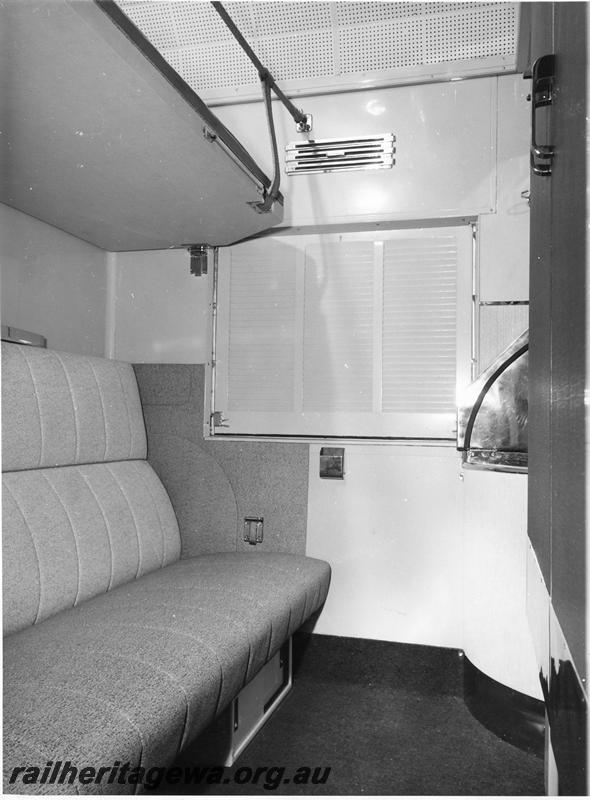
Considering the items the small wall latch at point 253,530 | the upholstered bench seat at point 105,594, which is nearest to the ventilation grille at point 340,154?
the upholstered bench seat at point 105,594

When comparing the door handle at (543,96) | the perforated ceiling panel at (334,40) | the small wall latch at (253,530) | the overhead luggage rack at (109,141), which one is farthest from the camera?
the small wall latch at (253,530)

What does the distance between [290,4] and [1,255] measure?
1461 mm

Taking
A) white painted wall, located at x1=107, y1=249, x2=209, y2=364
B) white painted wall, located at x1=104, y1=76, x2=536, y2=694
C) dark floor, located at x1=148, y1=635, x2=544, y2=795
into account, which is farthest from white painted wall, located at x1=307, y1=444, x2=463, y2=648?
white painted wall, located at x1=107, y1=249, x2=209, y2=364

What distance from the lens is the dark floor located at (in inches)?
72.9

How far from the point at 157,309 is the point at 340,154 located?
1.12 m

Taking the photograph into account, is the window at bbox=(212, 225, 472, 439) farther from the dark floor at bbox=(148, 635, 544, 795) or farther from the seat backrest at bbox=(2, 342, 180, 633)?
the dark floor at bbox=(148, 635, 544, 795)

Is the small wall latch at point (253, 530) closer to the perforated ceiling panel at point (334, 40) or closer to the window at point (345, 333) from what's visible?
the window at point (345, 333)

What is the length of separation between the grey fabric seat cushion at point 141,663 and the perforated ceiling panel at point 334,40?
2.11 meters

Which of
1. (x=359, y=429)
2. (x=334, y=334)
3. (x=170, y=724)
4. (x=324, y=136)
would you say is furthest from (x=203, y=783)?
(x=324, y=136)

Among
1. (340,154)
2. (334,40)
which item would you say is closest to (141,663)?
(340,154)

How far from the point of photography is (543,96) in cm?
83

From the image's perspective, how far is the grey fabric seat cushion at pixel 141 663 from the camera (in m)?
1.08

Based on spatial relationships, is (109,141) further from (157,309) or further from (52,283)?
(157,309)

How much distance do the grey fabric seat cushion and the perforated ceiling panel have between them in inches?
83.2
